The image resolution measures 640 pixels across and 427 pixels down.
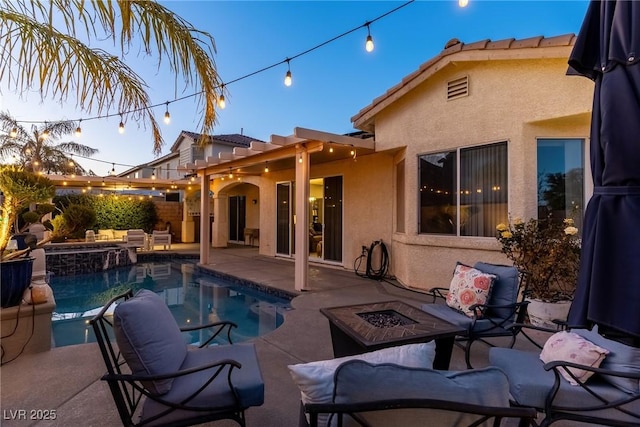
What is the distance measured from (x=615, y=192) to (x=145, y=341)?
106 inches

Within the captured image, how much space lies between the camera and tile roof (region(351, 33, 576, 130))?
482 centimetres

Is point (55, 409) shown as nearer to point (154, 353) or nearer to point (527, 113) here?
point (154, 353)

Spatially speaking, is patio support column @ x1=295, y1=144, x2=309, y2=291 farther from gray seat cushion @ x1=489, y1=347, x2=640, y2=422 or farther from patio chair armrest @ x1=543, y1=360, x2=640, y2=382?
patio chair armrest @ x1=543, y1=360, x2=640, y2=382

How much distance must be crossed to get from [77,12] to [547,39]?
224 inches

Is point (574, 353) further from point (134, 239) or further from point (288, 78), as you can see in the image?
point (134, 239)

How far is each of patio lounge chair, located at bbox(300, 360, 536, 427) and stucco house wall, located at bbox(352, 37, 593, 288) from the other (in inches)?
187

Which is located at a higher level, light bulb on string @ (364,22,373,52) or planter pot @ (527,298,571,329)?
light bulb on string @ (364,22,373,52)

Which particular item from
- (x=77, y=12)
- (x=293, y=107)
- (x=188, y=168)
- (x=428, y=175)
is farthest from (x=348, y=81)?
(x=77, y=12)

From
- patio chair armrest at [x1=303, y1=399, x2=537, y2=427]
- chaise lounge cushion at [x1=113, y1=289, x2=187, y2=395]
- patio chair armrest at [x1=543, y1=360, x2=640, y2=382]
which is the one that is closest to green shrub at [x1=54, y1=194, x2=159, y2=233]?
chaise lounge cushion at [x1=113, y1=289, x2=187, y2=395]

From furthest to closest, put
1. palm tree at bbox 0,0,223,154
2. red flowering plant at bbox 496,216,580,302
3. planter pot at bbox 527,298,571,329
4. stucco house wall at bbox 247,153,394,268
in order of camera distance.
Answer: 1. stucco house wall at bbox 247,153,394,268
2. red flowering plant at bbox 496,216,580,302
3. planter pot at bbox 527,298,571,329
4. palm tree at bbox 0,0,223,154

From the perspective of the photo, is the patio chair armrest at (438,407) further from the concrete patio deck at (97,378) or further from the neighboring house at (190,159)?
the neighboring house at (190,159)

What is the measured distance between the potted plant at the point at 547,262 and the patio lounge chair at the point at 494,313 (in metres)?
0.82

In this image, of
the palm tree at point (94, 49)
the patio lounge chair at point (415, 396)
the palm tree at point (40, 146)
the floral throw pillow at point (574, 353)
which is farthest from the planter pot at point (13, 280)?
the palm tree at point (40, 146)

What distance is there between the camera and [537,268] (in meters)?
4.63
